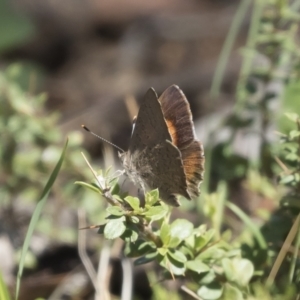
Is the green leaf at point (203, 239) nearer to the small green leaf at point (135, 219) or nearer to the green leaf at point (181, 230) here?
the green leaf at point (181, 230)

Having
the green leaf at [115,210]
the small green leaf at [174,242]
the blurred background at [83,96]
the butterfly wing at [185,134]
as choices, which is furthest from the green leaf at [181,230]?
the blurred background at [83,96]

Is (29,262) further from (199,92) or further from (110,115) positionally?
(199,92)

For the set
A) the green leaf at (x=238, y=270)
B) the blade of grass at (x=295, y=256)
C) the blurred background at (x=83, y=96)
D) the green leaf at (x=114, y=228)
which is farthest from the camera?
the blurred background at (x=83, y=96)

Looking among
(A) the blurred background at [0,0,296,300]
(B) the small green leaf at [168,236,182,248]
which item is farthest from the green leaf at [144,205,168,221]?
(A) the blurred background at [0,0,296,300]

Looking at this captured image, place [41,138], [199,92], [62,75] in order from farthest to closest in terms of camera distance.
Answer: [62,75]
[199,92]
[41,138]

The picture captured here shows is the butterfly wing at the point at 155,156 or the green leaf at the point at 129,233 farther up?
the butterfly wing at the point at 155,156

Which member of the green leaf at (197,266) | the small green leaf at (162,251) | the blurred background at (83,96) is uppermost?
the small green leaf at (162,251)

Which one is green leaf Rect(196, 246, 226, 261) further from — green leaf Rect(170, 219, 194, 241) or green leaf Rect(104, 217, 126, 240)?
green leaf Rect(104, 217, 126, 240)

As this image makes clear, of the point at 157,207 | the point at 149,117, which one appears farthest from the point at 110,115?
the point at 157,207
